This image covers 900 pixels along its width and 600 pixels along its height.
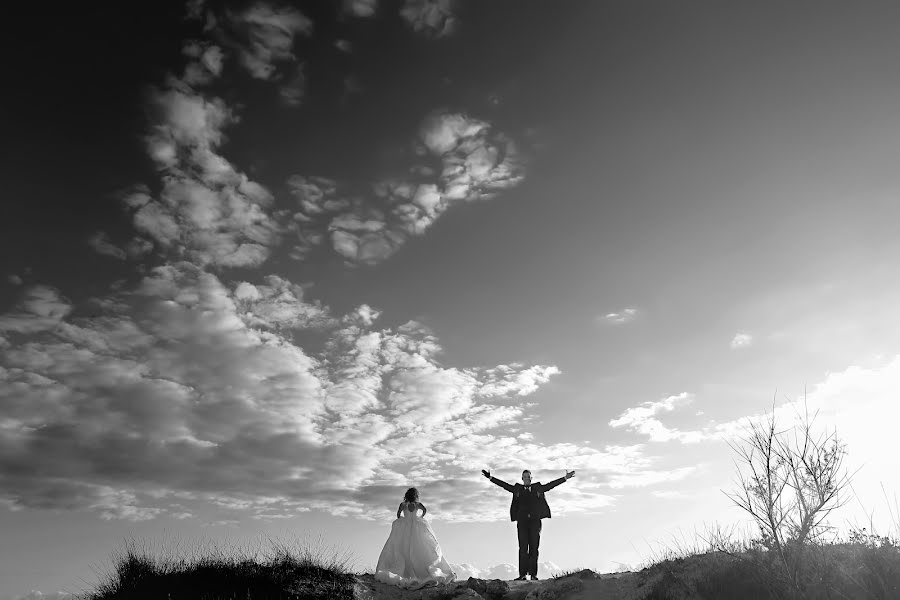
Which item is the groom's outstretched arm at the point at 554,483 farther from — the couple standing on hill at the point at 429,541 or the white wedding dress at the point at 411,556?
the white wedding dress at the point at 411,556

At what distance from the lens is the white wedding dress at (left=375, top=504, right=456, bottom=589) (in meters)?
16.4

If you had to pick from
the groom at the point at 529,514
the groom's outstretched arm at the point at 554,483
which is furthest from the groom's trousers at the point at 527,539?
the groom's outstretched arm at the point at 554,483

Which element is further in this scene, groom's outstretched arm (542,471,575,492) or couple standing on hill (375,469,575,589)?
groom's outstretched arm (542,471,575,492)

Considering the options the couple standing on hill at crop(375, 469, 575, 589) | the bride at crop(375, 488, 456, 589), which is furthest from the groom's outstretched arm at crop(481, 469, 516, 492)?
the bride at crop(375, 488, 456, 589)

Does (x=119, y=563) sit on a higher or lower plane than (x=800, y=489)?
lower

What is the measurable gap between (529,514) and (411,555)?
3894 mm

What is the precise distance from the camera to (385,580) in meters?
16.3

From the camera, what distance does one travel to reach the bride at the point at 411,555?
16.4 m

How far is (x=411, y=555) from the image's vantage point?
1688cm

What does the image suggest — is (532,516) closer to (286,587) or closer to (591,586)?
(591,586)

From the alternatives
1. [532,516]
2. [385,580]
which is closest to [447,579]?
[385,580]

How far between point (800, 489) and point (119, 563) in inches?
714

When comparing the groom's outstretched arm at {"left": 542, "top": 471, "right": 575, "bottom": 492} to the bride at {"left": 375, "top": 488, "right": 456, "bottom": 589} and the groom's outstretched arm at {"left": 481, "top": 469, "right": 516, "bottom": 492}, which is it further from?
the bride at {"left": 375, "top": 488, "right": 456, "bottom": 589}

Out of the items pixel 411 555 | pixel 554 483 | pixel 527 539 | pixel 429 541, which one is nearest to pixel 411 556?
pixel 411 555
